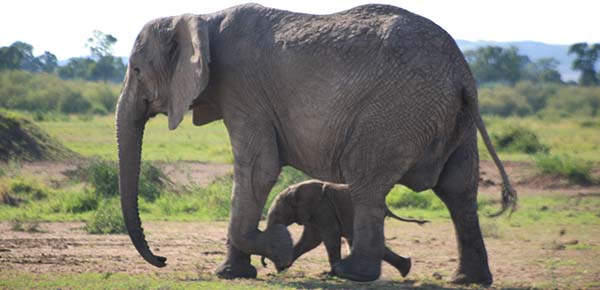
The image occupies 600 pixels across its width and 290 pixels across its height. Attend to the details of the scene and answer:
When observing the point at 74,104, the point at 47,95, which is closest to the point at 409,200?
the point at 74,104

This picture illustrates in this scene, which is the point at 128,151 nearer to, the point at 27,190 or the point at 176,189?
the point at 27,190

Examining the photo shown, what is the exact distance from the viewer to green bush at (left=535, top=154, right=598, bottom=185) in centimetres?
1861

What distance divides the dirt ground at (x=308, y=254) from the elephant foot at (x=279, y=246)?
58 cm

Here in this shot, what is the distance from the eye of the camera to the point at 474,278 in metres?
9.06

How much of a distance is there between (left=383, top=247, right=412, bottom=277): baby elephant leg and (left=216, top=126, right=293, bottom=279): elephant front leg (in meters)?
1.12

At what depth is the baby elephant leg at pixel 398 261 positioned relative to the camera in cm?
962

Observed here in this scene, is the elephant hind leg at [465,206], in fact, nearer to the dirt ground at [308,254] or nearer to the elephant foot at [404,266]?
the dirt ground at [308,254]

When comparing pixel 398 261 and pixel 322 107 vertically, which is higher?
pixel 322 107

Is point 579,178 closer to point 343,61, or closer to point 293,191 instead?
point 293,191

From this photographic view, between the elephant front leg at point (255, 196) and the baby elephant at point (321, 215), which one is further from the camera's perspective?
the baby elephant at point (321, 215)

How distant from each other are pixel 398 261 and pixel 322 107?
73.5 inches

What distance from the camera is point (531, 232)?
1324 cm

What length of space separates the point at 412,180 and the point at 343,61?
3.56 ft

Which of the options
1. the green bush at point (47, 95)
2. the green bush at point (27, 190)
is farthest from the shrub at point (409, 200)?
the green bush at point (47, 95)
